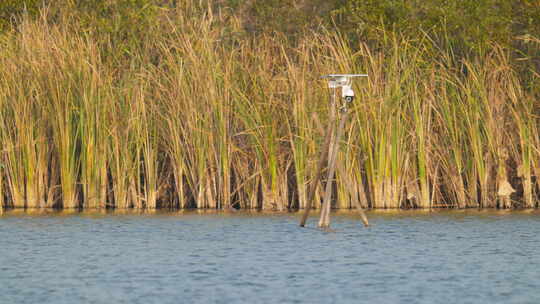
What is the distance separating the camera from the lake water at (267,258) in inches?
435

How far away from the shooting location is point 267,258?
13.5 meters

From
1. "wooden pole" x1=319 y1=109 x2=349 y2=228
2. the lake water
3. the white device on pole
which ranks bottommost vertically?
the lake water

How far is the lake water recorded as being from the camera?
435 inches

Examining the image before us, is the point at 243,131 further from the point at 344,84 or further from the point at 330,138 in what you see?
the point at 344,84

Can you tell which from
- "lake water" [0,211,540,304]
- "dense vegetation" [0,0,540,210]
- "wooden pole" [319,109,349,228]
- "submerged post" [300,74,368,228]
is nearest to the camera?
"lake water" [0,211,540,304]

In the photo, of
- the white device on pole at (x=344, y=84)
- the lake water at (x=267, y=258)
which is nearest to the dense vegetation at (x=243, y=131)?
the lake water at (x=267, y=258)

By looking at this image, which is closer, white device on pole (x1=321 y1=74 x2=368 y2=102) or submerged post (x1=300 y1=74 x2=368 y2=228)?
white device on pole (x1=321 y1=74 x2=368 y2=102)

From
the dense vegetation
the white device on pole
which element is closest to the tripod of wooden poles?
the white device on pole

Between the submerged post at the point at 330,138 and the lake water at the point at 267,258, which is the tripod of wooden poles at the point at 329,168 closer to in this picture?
the submerged post at the point at 330,138

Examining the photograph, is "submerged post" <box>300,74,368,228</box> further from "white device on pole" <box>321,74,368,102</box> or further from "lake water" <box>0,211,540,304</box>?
"lake water" <box>0,211,540,304</box>

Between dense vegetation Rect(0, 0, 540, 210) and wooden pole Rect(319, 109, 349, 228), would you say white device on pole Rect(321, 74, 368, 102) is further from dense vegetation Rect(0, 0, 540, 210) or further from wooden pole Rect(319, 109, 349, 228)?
dense vegetation Rect(0, 0, 540, 210)

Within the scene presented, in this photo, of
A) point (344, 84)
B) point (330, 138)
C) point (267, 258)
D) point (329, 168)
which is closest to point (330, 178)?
point (329, 168)

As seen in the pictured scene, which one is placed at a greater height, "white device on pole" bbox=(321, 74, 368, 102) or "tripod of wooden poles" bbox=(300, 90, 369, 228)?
"white device on pole" bbox=(321, 74, 368, 102)

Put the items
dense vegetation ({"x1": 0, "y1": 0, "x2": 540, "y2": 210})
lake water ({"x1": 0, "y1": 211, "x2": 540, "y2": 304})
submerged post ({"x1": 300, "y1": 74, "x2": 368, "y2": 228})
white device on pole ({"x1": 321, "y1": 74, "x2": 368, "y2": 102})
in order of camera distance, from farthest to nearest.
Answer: dense vegetation ({"x1": 0, "y1": 0, "x2": 540, "y2": 210})
submerged post ({"x1": 300, "y1": 74, "x2": 368, "y2": 228})
white device on pole ({"x1": 321, "y1": 74, "x2": 368, "y2": 102})
lake water ({"x1": 0, "y1": 211, "x2": 540, "y2": 304})
